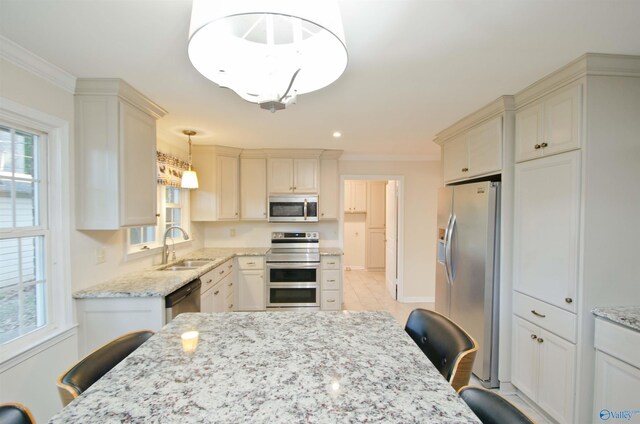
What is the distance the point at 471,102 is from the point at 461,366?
198 cm

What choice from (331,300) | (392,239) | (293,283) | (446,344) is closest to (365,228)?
(392,239)

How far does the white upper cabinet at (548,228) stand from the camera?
1.64 m

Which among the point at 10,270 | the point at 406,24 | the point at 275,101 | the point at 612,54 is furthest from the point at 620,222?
the point at 10,270

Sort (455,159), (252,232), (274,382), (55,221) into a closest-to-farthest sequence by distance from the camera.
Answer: (274,382) → (55,221) → (455,159) → (252,232)

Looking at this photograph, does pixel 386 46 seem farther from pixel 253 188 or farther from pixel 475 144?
pixel 253 188

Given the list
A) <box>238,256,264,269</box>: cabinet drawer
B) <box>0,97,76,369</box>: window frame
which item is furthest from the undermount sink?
<box>0,97,76,369</box>: window frame

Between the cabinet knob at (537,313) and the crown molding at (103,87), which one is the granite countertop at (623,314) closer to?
the cabinet knob at (537,313)

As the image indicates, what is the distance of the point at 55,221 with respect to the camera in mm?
1754

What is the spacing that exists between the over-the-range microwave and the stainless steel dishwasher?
1.64m

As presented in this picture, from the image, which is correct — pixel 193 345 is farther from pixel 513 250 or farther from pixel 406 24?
pixel 513 250

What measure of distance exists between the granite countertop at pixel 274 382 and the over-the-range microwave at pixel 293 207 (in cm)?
267

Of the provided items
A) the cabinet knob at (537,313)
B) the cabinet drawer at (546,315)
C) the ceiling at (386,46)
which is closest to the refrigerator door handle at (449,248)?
the cabinet drawer at (546,315)

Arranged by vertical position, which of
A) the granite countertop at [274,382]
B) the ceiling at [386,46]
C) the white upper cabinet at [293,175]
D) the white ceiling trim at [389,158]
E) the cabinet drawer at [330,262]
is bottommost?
the cabinet drawer at [330,262]

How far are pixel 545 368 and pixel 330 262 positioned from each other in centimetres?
241
